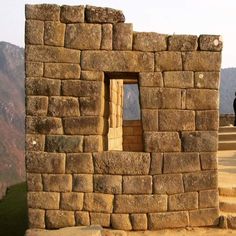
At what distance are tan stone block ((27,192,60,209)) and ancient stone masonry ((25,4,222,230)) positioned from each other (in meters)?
0.02

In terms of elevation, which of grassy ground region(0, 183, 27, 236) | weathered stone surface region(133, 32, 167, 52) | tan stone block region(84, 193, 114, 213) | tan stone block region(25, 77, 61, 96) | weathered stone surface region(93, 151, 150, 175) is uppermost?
weathered stone surface region(133, 32, 167, 52)

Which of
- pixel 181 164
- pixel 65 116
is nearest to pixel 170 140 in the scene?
pixel 181 164

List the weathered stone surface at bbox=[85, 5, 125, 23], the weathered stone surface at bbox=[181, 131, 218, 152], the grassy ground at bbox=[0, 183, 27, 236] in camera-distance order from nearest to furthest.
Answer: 1. the weathered stone surface at bbox=[85, 5, 125, 23]
2. the weathered stone surface at bbox=[181, 131, 218, 152]
3. the grassy ground at bbox=[0, 183, 27, 236]

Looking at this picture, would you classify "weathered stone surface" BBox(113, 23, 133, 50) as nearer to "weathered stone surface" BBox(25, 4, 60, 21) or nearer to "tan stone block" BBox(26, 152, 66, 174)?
"weathered stone surface" BBox(25, 4, 60, 21)

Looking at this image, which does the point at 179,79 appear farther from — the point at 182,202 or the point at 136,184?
the point at 182,202

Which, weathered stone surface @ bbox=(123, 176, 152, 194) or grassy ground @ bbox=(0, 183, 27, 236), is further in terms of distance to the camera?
grassy ground @ bbox=(0, 183, 27, 236)

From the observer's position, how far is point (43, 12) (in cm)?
643

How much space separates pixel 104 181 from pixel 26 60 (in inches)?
87.9

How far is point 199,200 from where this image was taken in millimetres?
6551

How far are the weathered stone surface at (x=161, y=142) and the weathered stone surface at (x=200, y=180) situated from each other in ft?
1.62

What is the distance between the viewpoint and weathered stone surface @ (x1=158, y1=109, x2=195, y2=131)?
6.50m

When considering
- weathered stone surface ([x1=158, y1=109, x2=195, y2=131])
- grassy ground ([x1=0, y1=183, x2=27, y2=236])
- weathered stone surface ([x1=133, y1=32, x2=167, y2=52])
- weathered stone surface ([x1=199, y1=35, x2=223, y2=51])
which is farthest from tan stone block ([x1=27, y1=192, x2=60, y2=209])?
grassy ground ([x1=0, y1=183, x2=27, y2=236])

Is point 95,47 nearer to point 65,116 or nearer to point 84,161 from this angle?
point 65,116

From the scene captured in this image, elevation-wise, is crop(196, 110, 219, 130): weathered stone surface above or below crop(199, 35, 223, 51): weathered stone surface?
below
